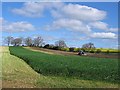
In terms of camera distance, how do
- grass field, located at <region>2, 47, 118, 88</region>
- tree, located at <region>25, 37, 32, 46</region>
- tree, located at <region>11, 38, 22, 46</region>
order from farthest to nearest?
tree, located at <region>11, 38, 22, 46</region>, tree, located at <region>25, 37, 32, 46</region>, grass field, located at <region>2, 47, 118, 88</region>

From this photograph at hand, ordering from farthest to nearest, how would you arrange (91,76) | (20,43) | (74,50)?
(20,43) → (74,50) → (91,76)

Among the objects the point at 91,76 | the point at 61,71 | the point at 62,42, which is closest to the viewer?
the point at 91,76

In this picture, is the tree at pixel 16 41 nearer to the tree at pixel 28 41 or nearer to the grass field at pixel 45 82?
the tree at pixel 28 41

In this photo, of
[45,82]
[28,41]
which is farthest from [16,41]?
[45,82]

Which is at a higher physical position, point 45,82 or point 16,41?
point 16,41

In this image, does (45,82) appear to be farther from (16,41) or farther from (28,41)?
(16,41)

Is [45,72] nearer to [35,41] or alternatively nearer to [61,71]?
[61,71]

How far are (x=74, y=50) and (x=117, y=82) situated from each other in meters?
65.4

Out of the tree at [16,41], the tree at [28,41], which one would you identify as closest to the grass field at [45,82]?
the tree at [28,41]

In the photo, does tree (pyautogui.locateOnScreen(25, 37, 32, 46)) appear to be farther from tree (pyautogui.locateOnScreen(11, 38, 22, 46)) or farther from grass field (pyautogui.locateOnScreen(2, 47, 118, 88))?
grass field (pyautogui.locateOnScreen(2, 47, 118, 88))

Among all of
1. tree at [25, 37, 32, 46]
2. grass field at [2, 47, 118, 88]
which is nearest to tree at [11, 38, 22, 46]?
tree at [25, 37, 32, 46]

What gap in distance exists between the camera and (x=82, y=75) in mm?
20172

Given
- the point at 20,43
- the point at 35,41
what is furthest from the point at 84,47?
the point at 20,43

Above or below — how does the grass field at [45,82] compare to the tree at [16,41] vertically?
below
